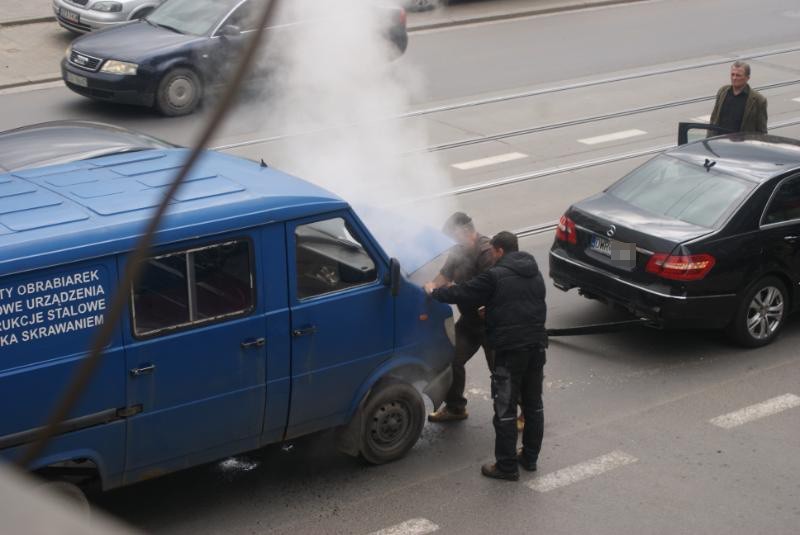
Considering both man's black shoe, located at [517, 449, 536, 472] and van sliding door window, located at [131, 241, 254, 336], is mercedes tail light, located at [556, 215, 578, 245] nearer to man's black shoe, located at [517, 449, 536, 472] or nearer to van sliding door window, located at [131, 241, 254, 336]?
man's black shoe, located at [517, 449, 536, 472]

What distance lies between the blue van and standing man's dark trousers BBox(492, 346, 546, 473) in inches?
18.8

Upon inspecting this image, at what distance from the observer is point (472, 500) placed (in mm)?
7051

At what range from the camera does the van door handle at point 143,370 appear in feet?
19.8

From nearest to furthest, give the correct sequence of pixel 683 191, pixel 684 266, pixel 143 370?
pixel 143 370 < pixel 684 266 < pixel 683 191

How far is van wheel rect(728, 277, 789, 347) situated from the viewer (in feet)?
30.1

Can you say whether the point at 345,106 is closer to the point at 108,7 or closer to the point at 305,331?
the point at 108,7

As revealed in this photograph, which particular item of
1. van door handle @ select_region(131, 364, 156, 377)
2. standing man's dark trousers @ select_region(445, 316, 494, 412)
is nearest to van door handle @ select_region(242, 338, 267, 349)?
van door handle @ select_region(131, 364, 156, 377)

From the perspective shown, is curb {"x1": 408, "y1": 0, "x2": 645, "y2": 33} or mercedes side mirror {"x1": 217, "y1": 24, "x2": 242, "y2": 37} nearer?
mercedes side mirror {"x1": 217, "y1": 24, "x2": 242, "y2": 37}

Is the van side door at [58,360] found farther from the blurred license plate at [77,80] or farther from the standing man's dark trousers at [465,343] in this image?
the blurred license plate at [77,80]

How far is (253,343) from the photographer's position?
647 centimetres

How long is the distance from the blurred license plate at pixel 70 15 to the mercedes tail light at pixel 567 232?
10634 millimetres

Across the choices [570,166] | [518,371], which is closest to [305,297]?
[518,371]

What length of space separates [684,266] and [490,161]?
523 cm

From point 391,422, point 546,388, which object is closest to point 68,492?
point 391,422
